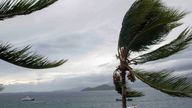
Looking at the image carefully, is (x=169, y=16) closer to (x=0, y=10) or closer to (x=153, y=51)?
(x=153, y=51)

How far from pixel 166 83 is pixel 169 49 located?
158 cm

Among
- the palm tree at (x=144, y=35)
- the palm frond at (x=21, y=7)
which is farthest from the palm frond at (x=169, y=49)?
the palm frond at (x=21, y=7)

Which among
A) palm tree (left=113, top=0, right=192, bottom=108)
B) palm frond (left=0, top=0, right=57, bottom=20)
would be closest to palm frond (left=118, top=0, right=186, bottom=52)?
palm tree (left=113, top=0, right=192, bottom=108)

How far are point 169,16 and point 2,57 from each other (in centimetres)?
763

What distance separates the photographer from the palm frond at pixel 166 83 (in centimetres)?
991

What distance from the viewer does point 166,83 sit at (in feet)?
34.4

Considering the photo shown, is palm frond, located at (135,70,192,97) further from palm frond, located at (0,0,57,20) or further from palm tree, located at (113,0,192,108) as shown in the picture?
palm frond, located at (0,0,57,20)

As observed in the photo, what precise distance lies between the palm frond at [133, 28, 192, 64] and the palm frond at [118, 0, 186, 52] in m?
0.38

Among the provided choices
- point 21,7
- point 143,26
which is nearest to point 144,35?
point 143,26

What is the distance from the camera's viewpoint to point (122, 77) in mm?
11789

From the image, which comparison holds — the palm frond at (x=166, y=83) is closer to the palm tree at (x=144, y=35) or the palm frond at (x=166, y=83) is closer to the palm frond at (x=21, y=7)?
the palm tree at (x=144, y=35)

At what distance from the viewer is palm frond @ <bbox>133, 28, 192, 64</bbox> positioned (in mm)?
10820

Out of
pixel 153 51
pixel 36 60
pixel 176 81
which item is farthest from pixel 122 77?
pixel 36 60

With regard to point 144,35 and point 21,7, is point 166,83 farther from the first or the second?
point 21,7
